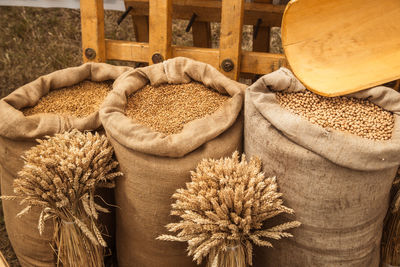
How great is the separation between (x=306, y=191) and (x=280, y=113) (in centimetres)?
23

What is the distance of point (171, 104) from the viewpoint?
133 centimetres

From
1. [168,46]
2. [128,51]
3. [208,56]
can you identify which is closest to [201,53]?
[208,56]

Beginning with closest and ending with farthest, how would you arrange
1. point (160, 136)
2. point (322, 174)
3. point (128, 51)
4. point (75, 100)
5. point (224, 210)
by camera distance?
point (224, 210) < point (322, 174) < point (160, 136) < point (75, 100) < point (128, 51)

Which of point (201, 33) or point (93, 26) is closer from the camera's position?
point (93, 26)

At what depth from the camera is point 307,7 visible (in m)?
1.18

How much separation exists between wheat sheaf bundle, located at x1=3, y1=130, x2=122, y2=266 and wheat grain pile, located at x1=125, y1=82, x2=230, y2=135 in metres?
0.16

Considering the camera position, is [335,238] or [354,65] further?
[354,65]

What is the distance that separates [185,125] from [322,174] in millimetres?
436

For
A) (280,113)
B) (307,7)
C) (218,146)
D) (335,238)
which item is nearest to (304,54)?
(307,7)

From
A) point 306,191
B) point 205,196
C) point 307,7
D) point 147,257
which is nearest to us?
point 205,196

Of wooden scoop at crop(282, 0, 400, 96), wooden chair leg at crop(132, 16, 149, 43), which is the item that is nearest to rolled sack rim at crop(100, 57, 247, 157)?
wooden scoop at crop(282, 0, 400, 96)

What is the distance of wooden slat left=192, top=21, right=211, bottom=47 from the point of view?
7.70 ft

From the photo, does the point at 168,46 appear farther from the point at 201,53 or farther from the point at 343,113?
the point at 343,113

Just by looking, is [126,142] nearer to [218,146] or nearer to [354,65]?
[218,146]
